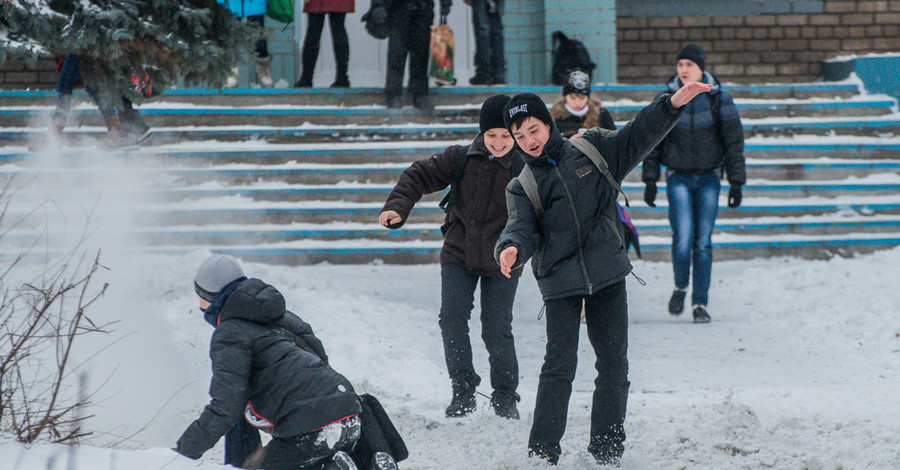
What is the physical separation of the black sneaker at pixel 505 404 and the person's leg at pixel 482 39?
24.8 feet

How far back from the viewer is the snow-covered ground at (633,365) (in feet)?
14.3

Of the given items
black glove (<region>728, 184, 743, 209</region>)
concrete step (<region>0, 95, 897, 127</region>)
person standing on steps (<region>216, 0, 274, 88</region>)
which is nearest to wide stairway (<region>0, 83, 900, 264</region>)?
concrete step (<region>0, 95, 897, 127</region>)

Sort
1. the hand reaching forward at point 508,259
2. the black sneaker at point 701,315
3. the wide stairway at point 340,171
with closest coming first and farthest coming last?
the hand reaching forward at point 508,259, the black sneaker at point 701,315, the wide stairway at point 340,171

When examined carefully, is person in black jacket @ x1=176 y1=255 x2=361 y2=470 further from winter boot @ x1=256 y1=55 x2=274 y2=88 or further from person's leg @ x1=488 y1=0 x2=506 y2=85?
winter boot @ x1=256 y1=55 x2=274 y2=88

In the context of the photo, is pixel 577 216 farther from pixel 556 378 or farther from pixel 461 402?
pixel 461 402

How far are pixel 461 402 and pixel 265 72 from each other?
852 cm

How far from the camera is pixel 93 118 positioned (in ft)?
34.8

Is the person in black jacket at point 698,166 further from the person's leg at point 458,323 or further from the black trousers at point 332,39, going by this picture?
the black trousers at point 332,39

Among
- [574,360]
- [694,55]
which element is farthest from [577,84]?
[574,360]

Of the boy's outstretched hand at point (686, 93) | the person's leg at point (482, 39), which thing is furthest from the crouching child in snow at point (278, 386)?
the person's leg at point (482, 39)

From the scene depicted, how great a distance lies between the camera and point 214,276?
12.8 ft

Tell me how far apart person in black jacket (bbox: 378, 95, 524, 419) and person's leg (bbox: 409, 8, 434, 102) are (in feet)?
17.7

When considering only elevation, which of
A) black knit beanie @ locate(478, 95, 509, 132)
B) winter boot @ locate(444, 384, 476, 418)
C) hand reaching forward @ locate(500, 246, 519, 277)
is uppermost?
black knit beanie @ locate(478, 95, 509, 132)

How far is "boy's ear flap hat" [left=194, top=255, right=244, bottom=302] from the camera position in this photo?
3904 mm
